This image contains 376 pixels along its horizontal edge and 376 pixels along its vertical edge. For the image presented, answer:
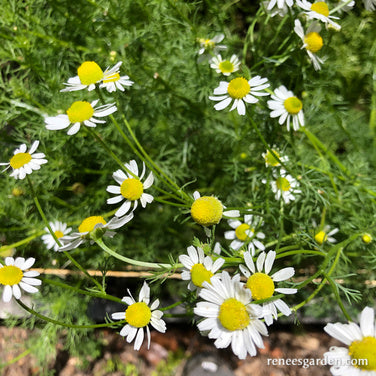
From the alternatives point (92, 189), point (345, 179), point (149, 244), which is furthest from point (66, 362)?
point (345, 179)

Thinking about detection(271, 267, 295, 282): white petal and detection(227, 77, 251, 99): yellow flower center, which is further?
detection(227, 77, 251, 99): yellow flower center

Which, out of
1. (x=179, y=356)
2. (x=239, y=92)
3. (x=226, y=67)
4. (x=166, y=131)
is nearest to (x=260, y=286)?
(x=239, y=92)

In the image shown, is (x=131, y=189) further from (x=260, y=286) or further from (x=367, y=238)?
(x=367, y=238)

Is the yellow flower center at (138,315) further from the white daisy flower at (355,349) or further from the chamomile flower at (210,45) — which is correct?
the chamomile flower at (210,45)

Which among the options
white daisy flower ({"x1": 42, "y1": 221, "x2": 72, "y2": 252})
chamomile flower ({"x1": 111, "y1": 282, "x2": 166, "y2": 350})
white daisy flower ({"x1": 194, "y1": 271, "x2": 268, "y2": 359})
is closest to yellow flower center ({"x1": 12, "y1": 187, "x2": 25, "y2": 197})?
white daisy flower ({"x1": 42, "y1": 221, "x2": 72, "y2": 252})

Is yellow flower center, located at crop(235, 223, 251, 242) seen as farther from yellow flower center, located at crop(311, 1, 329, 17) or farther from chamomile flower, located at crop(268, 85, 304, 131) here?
yellow flower center, located at crop(311, 1, 329, 17)

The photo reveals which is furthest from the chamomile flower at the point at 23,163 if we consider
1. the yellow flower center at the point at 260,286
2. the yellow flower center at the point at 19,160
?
the yellow flower center at the point at 260,286

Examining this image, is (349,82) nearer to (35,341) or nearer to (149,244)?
(149,244)
